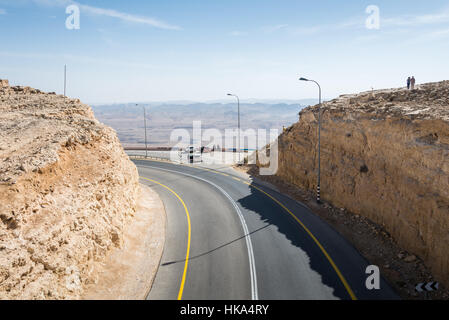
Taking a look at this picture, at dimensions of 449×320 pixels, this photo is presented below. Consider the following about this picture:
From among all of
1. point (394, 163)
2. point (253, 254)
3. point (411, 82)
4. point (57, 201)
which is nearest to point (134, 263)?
point (57, 201)

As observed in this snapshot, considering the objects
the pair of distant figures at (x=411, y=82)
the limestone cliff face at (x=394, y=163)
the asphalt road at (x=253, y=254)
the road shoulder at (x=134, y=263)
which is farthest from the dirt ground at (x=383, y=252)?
the pair of distant figures at (x=411, y=82)

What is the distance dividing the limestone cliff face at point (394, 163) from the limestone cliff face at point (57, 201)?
50.6 feet

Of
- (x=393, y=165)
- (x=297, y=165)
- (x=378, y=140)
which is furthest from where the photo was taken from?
(x=297, y=165)

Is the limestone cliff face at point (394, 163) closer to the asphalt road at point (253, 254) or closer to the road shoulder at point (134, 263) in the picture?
the asphalt road at point (253, 254)

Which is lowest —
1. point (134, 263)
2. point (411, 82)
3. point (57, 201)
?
point (134, 263)

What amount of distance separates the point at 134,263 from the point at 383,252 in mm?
13263

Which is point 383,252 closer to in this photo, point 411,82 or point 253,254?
point 253,254

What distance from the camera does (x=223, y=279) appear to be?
14.0 metres

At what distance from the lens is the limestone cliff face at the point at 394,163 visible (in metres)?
14.0

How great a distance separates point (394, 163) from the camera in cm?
1720
